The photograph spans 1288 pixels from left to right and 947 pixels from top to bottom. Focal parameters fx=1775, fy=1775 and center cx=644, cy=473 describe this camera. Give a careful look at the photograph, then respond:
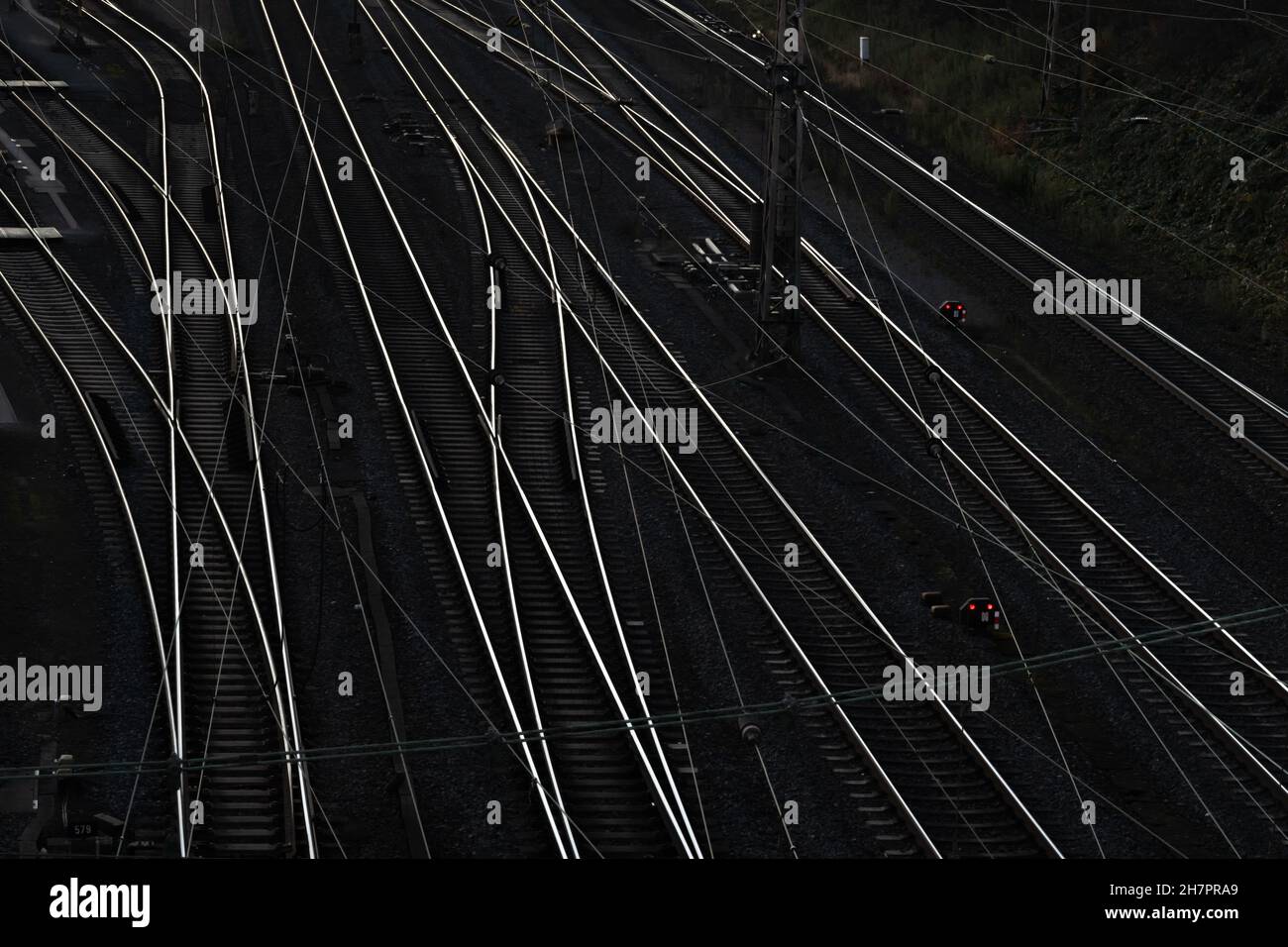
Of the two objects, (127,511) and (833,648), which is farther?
(127,511)

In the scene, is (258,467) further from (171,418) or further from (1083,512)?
(1083,512)

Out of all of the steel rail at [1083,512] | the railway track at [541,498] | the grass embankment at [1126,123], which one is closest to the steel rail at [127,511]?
the railway track at [541,498]

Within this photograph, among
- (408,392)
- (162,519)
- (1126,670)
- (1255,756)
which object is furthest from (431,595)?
(1255,756)

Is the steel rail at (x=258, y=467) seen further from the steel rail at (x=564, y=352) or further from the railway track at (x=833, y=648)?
the railway track at (x=833, y=648)

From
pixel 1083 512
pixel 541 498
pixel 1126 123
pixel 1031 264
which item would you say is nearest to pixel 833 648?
pixel 1083 512
